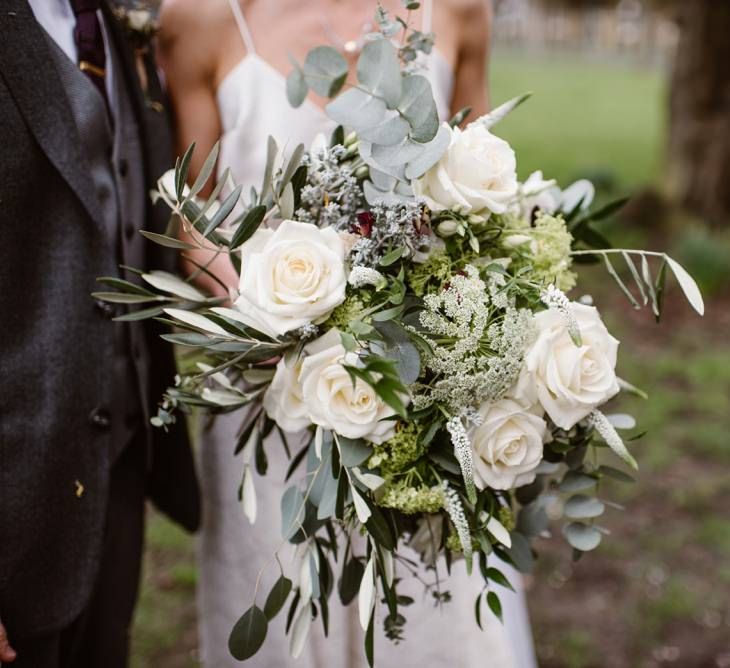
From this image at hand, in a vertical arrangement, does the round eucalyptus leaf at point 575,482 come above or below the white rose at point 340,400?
below

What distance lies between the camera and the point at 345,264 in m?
1.51

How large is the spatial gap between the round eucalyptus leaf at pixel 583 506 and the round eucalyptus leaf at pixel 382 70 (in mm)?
863

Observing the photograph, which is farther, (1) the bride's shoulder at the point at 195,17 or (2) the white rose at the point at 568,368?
(1) the bride's shoulder at the point at 195,17

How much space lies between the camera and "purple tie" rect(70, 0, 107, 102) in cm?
187

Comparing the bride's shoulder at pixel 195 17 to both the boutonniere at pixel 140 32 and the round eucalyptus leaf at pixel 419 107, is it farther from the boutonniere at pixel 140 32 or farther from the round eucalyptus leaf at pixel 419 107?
the round eucalyptus leaf at pixel 419 107

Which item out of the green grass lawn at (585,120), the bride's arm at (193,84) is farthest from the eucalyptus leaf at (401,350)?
the green grass lawn at (585,120)

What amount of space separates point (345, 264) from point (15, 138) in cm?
71

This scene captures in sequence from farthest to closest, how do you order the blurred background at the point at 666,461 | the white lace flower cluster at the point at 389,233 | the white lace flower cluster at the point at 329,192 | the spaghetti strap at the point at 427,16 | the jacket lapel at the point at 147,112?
the blurred background at the point at 666,461 < the spaghetti strap at the point at 427,16 < the jacket lapel at the point at 147,112 < the white lace flower cluster at the point at 329,192 < the white lace flower cluster at the point at 389,233

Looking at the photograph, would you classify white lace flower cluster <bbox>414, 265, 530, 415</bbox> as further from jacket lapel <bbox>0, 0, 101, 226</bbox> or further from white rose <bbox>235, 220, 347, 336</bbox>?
jacket lapel <bbox>0, 0, 101, 226</bbox>

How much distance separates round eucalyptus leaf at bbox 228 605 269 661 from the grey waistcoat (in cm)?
59

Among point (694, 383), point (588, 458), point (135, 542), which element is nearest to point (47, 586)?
point (135, 542)

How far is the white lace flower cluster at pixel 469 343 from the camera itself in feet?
4.68

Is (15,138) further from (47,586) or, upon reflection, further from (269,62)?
(47,586)

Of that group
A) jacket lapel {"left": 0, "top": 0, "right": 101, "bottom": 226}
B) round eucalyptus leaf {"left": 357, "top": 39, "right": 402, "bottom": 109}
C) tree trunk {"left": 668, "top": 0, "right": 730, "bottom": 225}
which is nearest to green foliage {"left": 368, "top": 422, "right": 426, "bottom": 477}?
round eucalyptus leaf {"left": 357, "top": 39, "right": 402, "bottom": 109}
